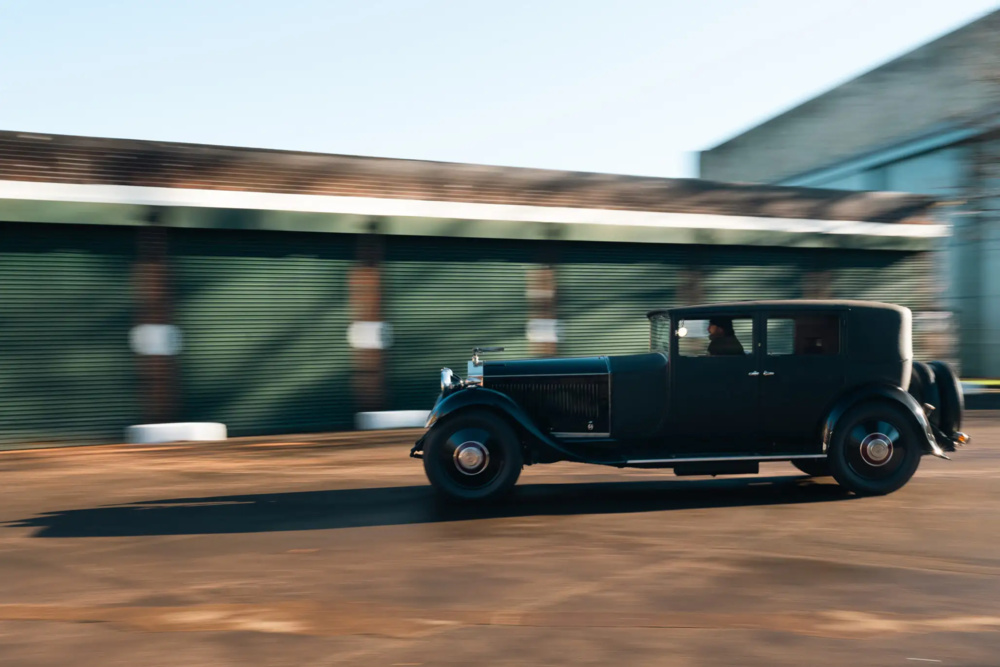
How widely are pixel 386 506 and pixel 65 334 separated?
8.03 metres

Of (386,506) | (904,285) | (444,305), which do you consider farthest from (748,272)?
(386,506)

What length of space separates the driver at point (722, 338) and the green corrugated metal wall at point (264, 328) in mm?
8811

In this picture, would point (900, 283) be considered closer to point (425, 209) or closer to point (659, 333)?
point (425, 209)

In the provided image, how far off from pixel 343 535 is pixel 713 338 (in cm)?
361

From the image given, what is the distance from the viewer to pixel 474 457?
7.37 meters

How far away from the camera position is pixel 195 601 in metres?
4.87

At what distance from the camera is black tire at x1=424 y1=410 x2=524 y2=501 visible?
7375 mm

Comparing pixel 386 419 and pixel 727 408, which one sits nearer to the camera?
pixel 727 408

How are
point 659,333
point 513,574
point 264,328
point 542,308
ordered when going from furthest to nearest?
point 542,308 < point 264,328 < point 659,333 < point 513,574

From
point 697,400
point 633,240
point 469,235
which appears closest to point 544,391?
point 697,400

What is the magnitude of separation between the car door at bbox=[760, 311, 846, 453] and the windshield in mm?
844

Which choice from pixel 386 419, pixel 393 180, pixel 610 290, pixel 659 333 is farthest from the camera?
pixel 610 290

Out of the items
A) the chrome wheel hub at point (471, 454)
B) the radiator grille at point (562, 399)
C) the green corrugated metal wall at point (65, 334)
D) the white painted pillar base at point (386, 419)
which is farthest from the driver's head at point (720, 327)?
the green corrugated metal wall at point (65, 334)

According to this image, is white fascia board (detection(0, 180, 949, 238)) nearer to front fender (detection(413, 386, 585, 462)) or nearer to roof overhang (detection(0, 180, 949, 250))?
roof overhang (detection(0, 180, 949, 250))
